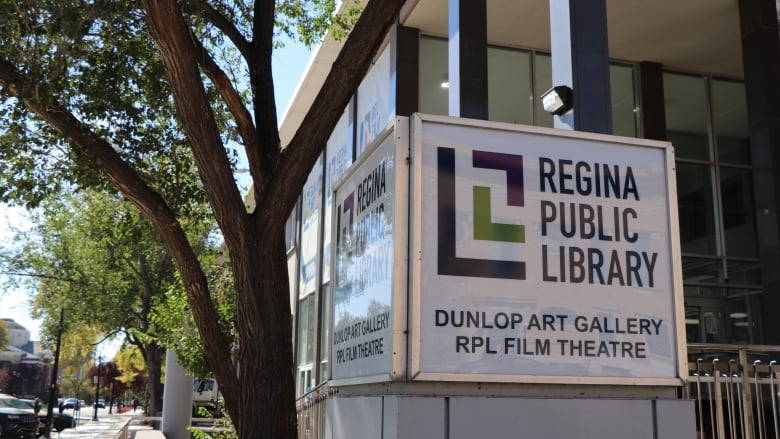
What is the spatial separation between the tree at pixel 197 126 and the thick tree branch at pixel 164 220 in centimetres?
1

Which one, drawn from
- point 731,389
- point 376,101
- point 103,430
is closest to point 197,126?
point 731,389

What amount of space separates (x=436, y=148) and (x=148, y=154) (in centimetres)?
755

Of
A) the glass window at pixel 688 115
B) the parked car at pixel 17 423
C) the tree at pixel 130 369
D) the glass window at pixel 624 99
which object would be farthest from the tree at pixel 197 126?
the tree at pixel 130 369

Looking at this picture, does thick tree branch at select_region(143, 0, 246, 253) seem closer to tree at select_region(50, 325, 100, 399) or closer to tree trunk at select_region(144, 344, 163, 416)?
tree trunk at select_region(144, 344, 163, 416)

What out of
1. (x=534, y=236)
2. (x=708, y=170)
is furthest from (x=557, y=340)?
(x=708, y=170)

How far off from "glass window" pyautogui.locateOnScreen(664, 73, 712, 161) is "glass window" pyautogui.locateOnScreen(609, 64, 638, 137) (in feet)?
3.27

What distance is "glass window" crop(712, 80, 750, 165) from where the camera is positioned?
57.2 ft

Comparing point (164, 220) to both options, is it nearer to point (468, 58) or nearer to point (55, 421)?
point (468, 58)

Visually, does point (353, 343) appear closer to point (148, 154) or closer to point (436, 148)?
point (436, 148)

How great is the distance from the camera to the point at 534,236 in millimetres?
3734

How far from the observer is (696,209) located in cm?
1695

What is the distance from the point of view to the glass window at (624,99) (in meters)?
16.8

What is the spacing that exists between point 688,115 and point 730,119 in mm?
1019

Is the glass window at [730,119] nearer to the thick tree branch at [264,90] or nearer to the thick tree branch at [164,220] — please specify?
the thick tree branch at [264,90]
